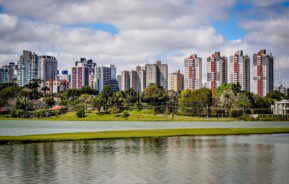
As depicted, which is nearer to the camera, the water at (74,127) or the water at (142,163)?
the water at (142,163)

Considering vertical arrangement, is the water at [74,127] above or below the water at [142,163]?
above

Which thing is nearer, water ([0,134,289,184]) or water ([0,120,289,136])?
water ([0,134,289,184])

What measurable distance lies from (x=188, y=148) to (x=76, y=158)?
17.4 meters

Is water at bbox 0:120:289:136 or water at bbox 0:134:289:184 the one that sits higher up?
water at bbox 0:120:289:136

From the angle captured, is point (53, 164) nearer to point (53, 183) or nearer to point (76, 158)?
point (76, 158)

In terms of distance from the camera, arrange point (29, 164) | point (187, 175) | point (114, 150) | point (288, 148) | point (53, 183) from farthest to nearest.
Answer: point (288, 148), point (114, 150), point (29, 164), point (187, 175), point (53, 183)

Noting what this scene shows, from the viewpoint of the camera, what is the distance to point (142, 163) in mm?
44719

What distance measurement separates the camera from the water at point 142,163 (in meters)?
36.2

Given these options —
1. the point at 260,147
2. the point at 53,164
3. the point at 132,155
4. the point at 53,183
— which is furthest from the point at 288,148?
the point at 53,183

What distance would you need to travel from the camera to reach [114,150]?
184 feet

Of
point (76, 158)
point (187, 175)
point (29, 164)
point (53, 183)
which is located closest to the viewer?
point (53, 183)

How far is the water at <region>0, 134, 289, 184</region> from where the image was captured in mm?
36219

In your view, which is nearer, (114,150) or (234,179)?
(234,179)

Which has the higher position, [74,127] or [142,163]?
[74,127]
